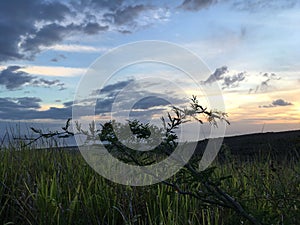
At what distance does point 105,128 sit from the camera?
6.55 feet

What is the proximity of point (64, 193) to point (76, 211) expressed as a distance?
0.40m

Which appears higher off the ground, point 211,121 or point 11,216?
point 211,121

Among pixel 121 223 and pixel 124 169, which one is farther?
pixel 124 169

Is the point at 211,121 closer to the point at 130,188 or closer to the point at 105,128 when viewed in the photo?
the point at 105,128

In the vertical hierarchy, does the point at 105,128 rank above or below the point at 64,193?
above

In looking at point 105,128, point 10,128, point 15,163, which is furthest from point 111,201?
point 10,128

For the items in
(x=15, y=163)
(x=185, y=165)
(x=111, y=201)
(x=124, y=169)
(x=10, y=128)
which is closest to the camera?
(x=185, y=165)

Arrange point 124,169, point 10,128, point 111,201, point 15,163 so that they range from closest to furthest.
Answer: point 111,201 → point 124,169 → point 15,163 → point 10,128

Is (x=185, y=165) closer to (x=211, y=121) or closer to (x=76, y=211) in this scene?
(x=211, y=121)

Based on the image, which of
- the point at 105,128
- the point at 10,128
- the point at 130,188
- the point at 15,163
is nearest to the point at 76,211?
the point at 130,188

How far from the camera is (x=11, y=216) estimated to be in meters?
3.56

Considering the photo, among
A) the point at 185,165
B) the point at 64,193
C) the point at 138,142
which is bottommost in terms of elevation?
the point at 64,193

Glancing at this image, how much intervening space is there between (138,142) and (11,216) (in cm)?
220

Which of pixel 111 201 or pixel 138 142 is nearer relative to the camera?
pixel 138 142
